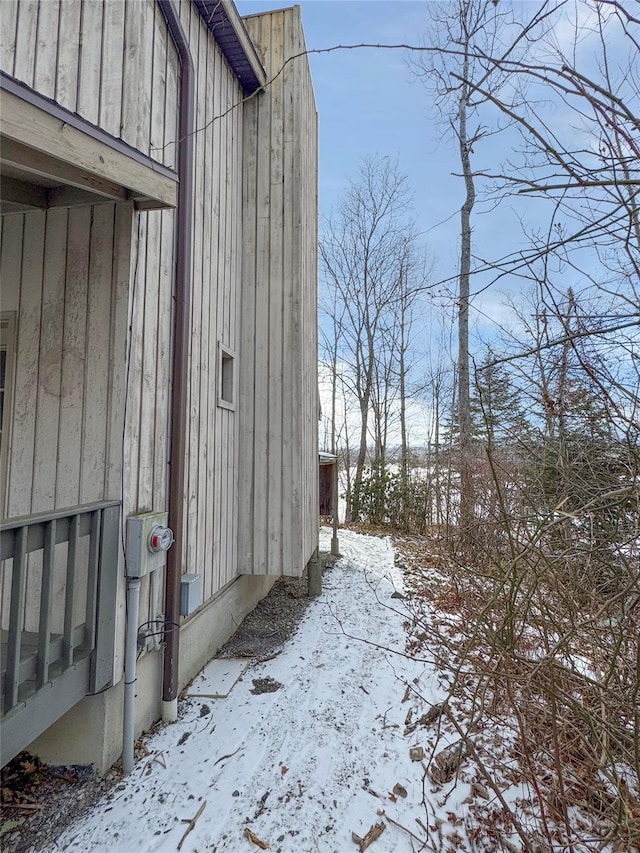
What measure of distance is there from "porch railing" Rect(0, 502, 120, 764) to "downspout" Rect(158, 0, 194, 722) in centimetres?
54

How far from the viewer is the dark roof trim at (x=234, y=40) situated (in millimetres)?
3705

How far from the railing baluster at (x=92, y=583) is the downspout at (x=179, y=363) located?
0.60 meters

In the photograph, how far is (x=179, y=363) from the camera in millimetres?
3057

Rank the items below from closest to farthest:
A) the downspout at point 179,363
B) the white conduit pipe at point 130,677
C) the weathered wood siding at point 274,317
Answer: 1. the white conduit pipe at point 130,677
2. the downspout at point 179,363
3. the weathered wood siding at point 274,317

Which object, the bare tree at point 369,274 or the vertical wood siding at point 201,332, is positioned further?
the bare tree at point 369,274

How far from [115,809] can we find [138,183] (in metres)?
3.32

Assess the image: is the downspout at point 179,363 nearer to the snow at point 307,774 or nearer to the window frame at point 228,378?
the snow at point 307,774

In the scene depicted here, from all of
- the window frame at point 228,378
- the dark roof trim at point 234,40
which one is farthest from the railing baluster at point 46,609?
the dark roof trim at point 234,40

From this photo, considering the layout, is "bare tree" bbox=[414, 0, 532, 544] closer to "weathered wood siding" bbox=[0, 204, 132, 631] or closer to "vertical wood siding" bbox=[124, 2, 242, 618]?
"vertical wood siding" bbox=[124, 2, 242, 618]

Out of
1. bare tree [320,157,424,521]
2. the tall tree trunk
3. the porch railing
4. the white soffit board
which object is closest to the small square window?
the porch railing

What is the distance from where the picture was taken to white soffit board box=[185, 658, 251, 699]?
3.23 meters

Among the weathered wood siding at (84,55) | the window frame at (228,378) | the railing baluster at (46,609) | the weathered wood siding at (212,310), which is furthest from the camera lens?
the window frame at (228,378)

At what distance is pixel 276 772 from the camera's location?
244cm

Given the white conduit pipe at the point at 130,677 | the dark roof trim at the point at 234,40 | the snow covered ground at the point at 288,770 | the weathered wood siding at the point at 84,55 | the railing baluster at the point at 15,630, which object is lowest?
the snow covered ground at the point at 288,770
